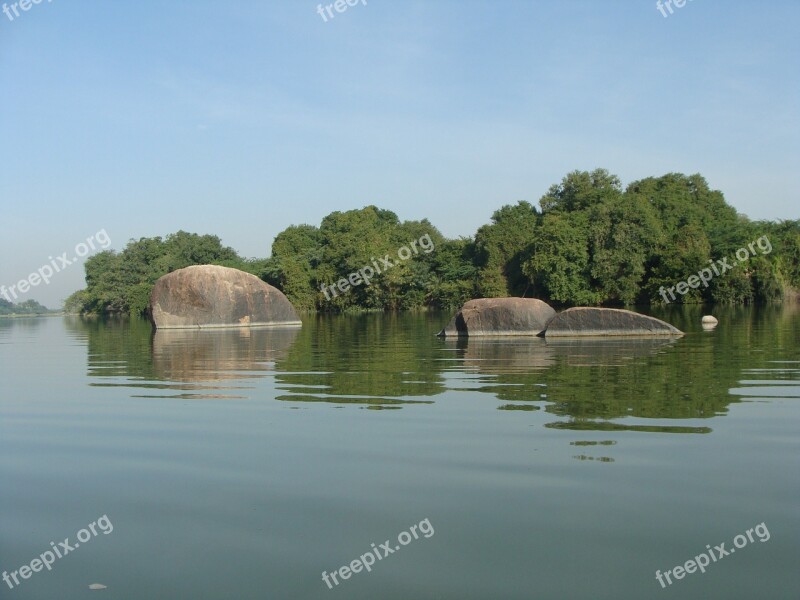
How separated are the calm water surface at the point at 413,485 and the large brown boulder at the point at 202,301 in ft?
69.8

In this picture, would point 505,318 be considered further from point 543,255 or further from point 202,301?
point 543,255

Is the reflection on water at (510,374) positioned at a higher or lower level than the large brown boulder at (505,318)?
lower

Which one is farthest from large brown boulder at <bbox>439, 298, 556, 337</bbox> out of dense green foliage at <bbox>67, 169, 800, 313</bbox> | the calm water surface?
dense green foliage at <bbox>67, 169, 800, 313</bbox>

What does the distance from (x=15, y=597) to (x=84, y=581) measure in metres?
0.32

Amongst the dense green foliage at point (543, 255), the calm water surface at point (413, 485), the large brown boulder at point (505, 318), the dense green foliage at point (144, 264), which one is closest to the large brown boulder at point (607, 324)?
the large brown boulder at point (505, 318)

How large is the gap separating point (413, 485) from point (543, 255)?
138 ft

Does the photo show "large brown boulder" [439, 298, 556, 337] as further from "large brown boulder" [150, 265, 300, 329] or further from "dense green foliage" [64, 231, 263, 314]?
"dense green foliage" [64, 231, 263, 314]

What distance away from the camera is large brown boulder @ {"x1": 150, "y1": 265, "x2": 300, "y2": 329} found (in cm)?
3170

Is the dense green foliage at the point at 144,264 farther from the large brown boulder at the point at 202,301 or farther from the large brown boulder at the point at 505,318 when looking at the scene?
the large brown boulder at the point at 505,318

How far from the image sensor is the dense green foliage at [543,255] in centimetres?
4541

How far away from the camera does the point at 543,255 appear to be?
46.2 metres

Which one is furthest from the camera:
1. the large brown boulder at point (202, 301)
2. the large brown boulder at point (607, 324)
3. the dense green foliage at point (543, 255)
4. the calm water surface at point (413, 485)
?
the dense green foliage at point (543, 255)

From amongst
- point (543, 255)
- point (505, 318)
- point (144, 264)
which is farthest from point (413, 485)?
point (144, 264)

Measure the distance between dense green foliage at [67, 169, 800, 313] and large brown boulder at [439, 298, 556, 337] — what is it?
2615 centimetres
